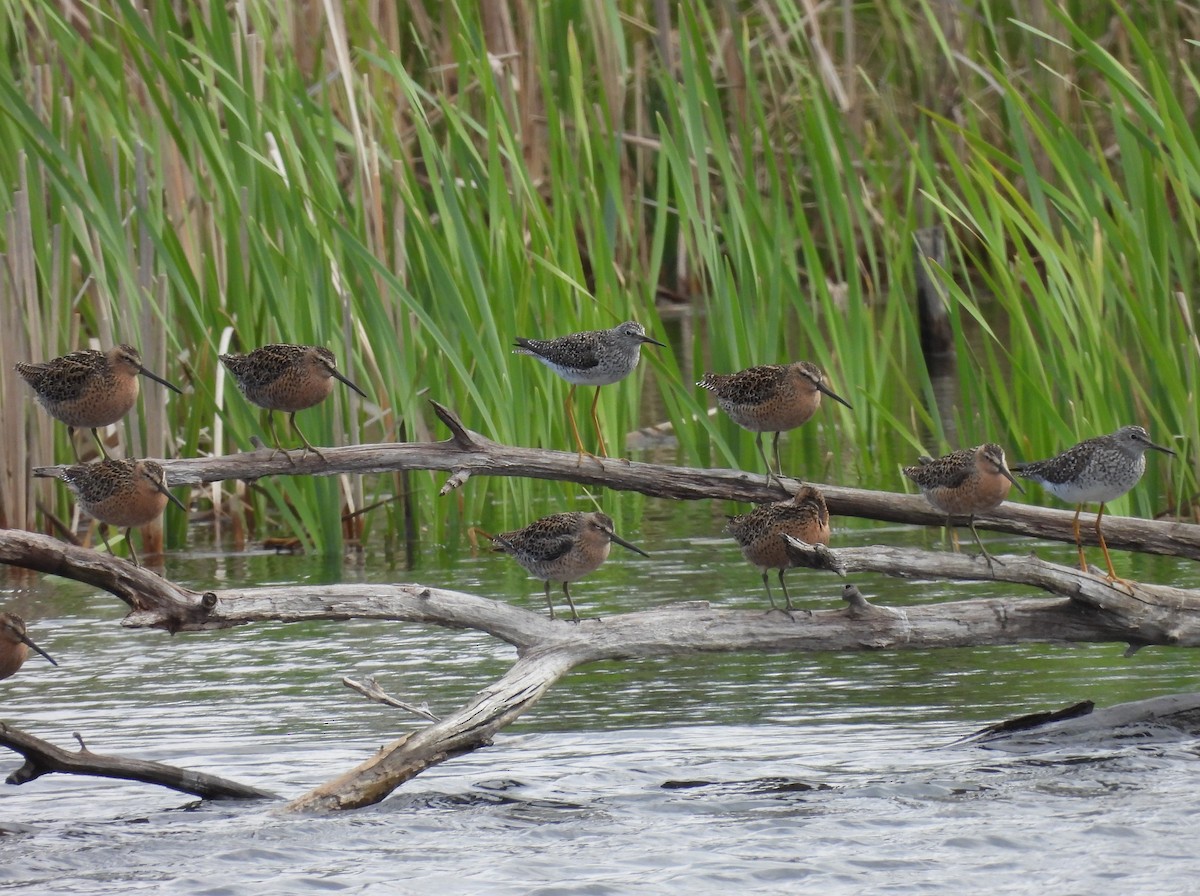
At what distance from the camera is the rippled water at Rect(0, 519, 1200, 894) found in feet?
15.9

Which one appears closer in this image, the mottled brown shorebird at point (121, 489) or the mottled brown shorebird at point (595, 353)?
the mottled brown shorebird at point (121, 489)

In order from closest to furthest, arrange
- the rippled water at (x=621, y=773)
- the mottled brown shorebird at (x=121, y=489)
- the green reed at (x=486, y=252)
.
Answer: the rippled water at (x=621, y=773), the mottled brown shorebird at (x=121, y=489), the green reed at (x=486, y=252)

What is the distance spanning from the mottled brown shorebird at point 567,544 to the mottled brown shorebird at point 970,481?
1.17 metres

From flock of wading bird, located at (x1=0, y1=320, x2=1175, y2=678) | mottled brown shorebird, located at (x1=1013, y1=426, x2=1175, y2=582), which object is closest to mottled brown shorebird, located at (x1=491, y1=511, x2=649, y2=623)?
flock of wading bird, located at (x1=0, y1=320, x2=1175, y2=678)

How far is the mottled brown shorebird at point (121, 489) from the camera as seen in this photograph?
6707 millimetres

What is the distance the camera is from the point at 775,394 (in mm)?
7559

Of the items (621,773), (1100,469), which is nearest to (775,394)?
(1100,469)

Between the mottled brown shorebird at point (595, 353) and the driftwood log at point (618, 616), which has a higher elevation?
the mottled brown shorebird at point (595, 353)

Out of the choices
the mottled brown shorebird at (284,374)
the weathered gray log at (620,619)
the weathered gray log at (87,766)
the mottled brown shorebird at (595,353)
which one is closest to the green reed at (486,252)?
the mottled brown shorebird at (595,353)

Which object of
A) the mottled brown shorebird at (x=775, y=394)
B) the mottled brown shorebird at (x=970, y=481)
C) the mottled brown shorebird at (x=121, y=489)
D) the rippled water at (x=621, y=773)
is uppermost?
the mottled brown shorebird at (x=775, y=394)

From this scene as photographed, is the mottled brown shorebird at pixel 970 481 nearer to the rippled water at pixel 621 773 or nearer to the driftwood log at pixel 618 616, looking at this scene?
the driftwood log at pixel 618 616

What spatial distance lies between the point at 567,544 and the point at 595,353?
137 cm

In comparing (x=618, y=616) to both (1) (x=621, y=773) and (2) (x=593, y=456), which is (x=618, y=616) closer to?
(1) (x=621, y=773)

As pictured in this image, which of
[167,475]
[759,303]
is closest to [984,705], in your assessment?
[759,303]
